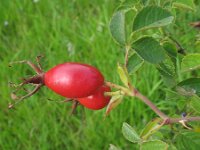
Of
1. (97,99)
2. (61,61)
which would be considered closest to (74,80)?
(97,99)

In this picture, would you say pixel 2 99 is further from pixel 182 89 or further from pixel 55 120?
pixel 182 89

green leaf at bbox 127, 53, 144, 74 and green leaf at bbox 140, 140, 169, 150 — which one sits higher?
green leaf at bbox 127, 53, 144, 74

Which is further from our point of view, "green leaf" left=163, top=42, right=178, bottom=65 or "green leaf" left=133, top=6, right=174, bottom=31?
"green leaf" left=163, top=42, right=178, bottom=65

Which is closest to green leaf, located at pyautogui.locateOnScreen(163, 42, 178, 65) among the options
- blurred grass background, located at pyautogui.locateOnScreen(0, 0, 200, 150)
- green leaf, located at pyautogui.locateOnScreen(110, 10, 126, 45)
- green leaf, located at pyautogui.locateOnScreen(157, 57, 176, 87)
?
green leaf, located at pyautogui.locateOnScreen(157, 57, 176, 87)

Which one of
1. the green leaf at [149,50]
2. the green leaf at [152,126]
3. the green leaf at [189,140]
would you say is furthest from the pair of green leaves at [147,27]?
the green leaf at [189,140]

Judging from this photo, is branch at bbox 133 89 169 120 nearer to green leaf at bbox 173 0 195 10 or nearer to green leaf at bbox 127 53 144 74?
green leaf at bbox 127 53 144 74

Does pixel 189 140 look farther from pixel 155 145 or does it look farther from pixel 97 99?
pixel 97 99

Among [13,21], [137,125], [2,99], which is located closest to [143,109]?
[137,125]
